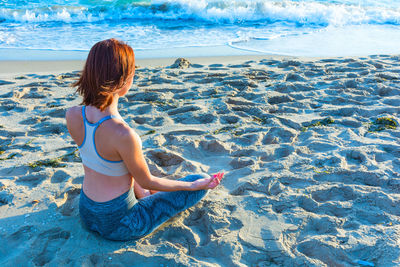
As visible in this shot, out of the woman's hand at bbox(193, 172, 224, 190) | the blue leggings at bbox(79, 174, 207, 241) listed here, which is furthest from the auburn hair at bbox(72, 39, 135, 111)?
the woman's hand at bbox(193, 172, 224, 190)

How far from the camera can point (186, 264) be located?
2117 mm

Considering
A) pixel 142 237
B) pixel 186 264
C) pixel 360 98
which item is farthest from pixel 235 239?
pixel 360 98

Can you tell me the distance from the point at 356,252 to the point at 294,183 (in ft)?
2.66

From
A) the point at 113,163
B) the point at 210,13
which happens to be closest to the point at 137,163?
the point at 113,163

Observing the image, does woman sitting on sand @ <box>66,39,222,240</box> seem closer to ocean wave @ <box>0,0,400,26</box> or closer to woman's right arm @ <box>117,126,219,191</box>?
woman's right arm @ <box>117,126,219,191</box>

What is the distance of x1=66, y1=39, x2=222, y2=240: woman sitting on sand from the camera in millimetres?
1938

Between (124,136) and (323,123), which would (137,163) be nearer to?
(124,136)

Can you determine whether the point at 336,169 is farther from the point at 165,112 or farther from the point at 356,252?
the point at 165,112

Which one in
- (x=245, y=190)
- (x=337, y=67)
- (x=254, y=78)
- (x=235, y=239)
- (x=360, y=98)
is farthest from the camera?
(x=337, y=67)

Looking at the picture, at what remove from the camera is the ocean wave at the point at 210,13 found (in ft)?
38.0

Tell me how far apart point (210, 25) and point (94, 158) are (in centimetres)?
968

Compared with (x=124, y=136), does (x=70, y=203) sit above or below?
below

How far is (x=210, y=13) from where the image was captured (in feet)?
39.5

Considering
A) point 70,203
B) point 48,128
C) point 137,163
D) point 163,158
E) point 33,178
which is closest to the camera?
point 137,163
